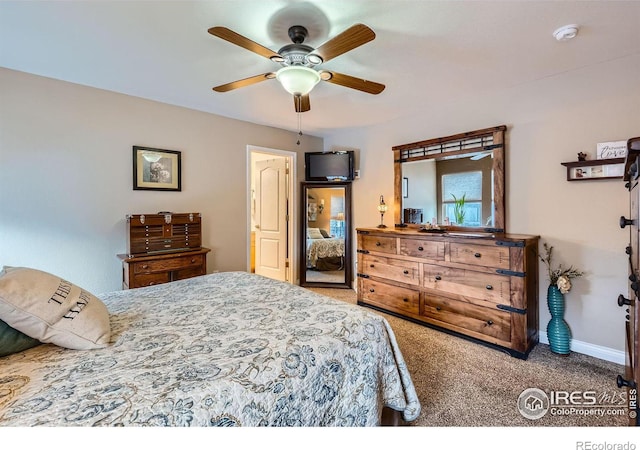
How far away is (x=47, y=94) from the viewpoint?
8.55ft

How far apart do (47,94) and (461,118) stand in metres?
4.01

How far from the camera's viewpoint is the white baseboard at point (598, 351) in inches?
91.4

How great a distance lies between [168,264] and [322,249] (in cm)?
225

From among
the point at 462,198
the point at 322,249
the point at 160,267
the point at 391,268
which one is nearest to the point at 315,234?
the point at 322,249

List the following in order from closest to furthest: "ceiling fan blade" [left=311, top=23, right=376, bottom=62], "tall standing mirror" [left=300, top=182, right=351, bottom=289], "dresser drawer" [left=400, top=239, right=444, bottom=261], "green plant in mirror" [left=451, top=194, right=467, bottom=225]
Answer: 1. "ceiling fan blade" [left=311, top=23, right=376, bottom=62]
2. "dresser drawer" [left=400, top=239, right=444, bottom=261]
3. "green plant in mirror" [left=451, top=194, right=467, bottom=225]
4. "tall standing mirror" [left=300, top=182, right=351, bottom=289]

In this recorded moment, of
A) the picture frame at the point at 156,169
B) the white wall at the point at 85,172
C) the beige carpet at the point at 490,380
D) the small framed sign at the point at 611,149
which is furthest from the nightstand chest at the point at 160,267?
the small framed sign at the point at 611,149

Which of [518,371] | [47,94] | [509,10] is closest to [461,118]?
[509,10]

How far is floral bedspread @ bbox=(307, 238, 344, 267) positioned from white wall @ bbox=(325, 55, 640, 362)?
7.50 feet

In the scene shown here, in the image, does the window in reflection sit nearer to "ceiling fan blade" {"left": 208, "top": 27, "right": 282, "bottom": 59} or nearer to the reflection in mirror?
the reflection in mirror

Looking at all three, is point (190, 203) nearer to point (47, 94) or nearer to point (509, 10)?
point (47, 94)

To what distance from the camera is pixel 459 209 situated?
323cm

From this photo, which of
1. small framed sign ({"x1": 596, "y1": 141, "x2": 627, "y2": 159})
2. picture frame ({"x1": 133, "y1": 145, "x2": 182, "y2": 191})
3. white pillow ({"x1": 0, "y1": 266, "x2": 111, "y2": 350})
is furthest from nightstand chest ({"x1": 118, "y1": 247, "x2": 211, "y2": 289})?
small framed sign ({"x1": 596, "y1": 141, "x2": 627, "y2": 159})

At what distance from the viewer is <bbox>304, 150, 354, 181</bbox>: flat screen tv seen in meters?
4.34

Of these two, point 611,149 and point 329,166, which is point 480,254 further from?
point 329,166
